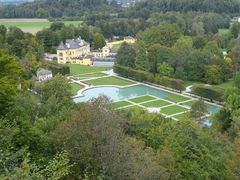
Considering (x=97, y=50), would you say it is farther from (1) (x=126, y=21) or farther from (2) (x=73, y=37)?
(1) (x=126, y=21)

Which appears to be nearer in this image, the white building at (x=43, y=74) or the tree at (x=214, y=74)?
the tree at (x=214, y=74)

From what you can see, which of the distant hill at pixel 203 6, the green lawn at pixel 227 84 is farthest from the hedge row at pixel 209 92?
the distant hill at pixel 203 6

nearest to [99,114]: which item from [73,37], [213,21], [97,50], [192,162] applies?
[192,162]

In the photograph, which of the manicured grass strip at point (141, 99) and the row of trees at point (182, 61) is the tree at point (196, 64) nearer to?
the row of trees at point (182, 61)

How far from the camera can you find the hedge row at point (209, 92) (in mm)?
37066

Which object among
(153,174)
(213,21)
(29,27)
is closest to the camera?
(153,174)

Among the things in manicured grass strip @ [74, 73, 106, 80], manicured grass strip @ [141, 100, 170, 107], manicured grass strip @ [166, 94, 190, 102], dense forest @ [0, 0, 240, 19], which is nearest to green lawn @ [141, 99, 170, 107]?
manicured grass strip @ [141, 100, 170, 107]

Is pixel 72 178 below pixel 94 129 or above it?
below

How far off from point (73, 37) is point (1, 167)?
5710cm

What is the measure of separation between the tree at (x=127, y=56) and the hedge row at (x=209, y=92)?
12.3 metres

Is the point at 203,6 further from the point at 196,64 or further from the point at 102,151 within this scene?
the point at 102,151

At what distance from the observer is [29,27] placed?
9106 cm

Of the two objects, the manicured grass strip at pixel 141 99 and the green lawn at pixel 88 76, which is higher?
the green lawn at pixel 88 76

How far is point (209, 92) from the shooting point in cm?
3800
